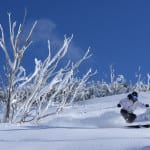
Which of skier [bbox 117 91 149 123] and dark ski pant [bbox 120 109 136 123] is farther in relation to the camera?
skier [bbox 117 91 149 123]

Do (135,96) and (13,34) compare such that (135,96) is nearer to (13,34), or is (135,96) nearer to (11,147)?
(13,34)

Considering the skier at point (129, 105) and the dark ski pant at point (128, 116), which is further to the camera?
the skier at point (129, 105)

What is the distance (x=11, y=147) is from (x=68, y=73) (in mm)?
5607

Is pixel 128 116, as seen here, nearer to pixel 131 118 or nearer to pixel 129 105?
pixel 131 118

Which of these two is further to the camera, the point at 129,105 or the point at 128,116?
the point at 129,105

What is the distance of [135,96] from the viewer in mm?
15383

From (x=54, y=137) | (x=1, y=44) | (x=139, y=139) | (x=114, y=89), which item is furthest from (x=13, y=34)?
(x=114, y=89)

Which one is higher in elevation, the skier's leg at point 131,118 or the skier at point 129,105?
the skier at point 129,105

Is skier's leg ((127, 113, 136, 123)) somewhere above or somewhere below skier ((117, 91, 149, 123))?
below

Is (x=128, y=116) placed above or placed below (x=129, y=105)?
below

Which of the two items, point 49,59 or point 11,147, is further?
point 49,59

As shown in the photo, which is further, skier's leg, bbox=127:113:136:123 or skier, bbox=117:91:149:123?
skier, bbox=117:91:149:123

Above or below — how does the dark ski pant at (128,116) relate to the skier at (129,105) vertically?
below

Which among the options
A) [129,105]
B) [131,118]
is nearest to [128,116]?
[131,118]
